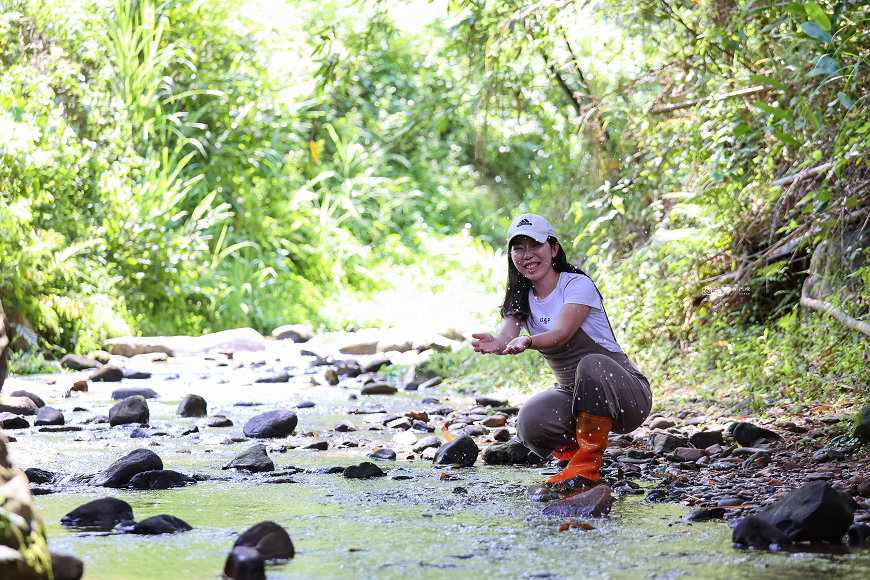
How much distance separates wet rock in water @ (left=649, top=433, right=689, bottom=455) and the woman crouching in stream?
0.80 feet

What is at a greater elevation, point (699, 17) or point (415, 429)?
point (699, 17)

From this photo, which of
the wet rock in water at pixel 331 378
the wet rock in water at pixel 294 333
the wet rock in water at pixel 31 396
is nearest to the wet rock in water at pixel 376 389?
the wet rock in water at pixel 331 378

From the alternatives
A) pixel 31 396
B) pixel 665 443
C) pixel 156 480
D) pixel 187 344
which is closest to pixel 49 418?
pixel 31 396

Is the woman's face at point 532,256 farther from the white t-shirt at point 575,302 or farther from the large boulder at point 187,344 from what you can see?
the large boulder at point 187,344

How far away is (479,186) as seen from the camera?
563 inches

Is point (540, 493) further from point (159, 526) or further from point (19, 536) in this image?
point (19, 536)

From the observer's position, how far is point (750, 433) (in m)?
3.50

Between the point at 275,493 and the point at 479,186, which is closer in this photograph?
the point at 275,493

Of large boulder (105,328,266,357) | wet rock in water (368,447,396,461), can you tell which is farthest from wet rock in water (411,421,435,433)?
large boulder (105,328,266,357)

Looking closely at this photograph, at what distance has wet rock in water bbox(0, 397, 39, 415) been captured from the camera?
174 inches

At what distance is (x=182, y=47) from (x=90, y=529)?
9180 mm

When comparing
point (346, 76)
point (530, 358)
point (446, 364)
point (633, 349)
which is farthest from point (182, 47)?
point (633, 349)

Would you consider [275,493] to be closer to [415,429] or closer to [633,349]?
[415,429]

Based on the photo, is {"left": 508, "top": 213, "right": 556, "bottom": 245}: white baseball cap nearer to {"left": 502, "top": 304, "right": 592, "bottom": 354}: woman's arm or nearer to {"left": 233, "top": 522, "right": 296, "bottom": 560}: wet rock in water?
{"left": 502, "top": 304, "right": 592, "bottom": 354}: woman's arm
